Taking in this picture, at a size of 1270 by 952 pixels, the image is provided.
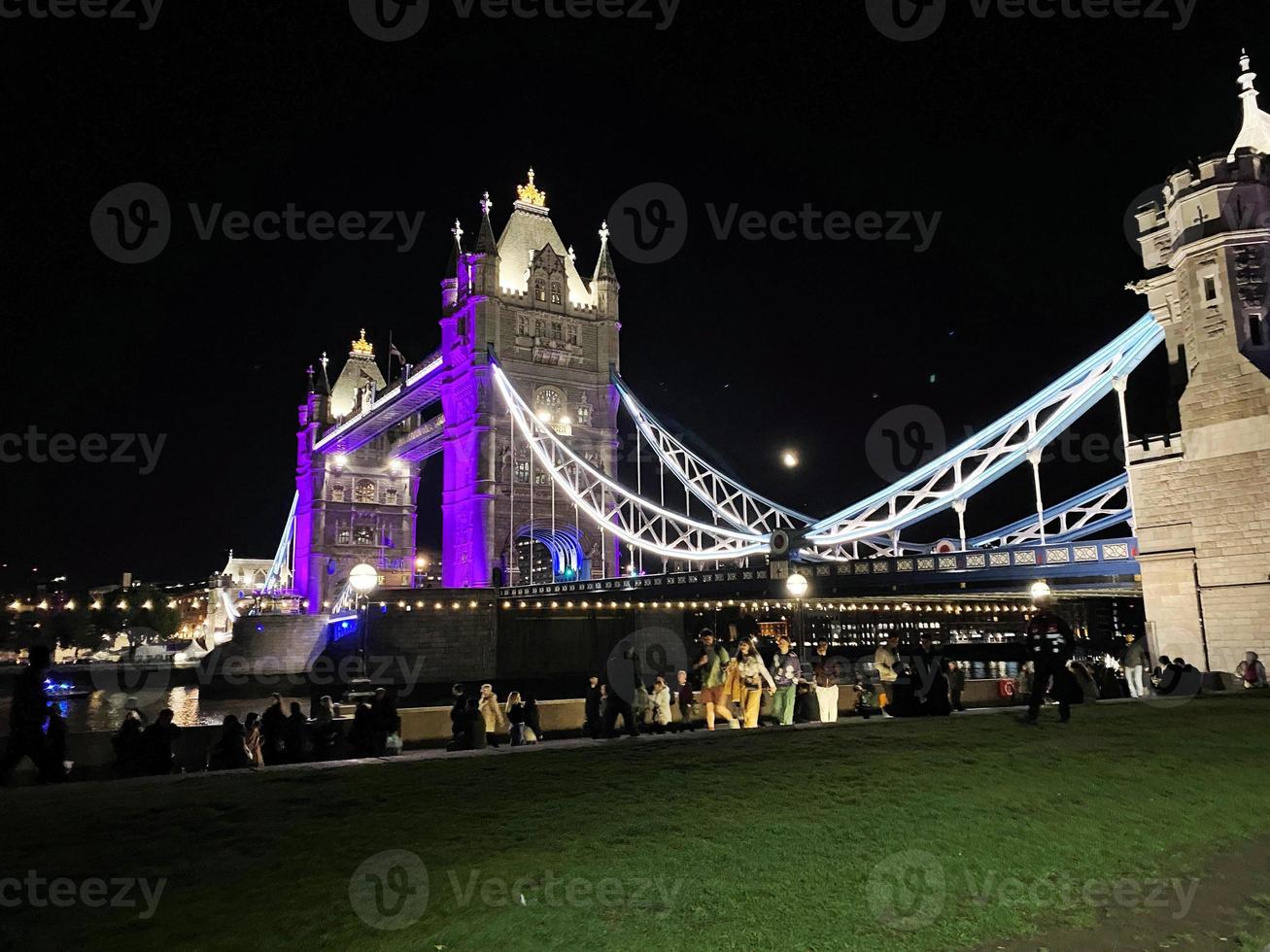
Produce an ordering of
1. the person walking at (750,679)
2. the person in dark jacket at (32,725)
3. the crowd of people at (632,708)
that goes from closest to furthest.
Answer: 1. the person in dark jacket at (32,725)
2. the crowd of people at (632,708)
3. the person walking at (750,679)

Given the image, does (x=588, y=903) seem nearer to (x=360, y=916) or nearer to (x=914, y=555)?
(x=360, y=916)

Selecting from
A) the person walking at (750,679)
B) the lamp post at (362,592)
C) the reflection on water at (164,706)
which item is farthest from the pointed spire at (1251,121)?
the lamp post at (362,592)

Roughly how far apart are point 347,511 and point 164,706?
149ft

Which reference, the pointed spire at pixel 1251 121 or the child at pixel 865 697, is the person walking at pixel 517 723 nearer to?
the child at pixel 865 697

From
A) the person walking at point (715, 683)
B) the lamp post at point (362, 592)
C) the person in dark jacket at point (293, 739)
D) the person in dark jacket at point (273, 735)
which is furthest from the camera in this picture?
the lamp post at point (362, 592)

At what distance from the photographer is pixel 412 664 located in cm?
4828

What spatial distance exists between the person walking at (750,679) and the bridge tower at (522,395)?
141ft

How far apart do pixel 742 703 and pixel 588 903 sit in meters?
8.89

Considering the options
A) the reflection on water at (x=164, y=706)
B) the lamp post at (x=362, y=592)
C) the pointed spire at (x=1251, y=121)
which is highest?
the pointed spire at (x=1251, y=121)

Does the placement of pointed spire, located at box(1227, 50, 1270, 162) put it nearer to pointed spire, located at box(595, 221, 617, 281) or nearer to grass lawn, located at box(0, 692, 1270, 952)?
grass lawn, located at box(0, 692, 1270, 952)

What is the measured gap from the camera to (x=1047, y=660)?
40.3ft

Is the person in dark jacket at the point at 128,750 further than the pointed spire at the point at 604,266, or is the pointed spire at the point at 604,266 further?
the pointed spire at the point at 604,266

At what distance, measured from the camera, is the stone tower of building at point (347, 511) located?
88.1 metres

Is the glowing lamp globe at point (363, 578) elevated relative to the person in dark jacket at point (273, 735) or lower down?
elevated
